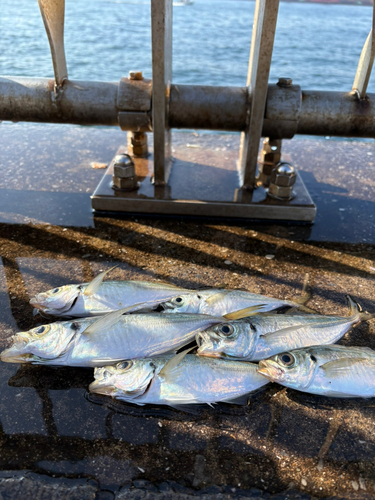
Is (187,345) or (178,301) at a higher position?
(178,301)

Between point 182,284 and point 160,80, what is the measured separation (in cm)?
171

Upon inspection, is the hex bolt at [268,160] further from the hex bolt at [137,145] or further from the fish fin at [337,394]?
the fish fin at [337,394]

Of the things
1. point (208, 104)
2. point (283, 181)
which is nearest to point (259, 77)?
point (208, 104)

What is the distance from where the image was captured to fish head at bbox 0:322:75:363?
202 centimetres

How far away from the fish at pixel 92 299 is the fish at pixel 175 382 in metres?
0.48

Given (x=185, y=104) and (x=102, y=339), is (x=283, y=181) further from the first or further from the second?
(x=102, y=339)

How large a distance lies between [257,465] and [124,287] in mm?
1224

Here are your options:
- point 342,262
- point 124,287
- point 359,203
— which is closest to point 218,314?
point 124,287

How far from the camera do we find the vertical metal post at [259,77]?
3.02m

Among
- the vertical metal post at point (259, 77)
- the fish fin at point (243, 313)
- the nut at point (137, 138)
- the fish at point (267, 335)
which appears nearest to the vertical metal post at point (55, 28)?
the nut at point (137, 138)

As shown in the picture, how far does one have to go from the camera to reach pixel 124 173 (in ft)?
11.7

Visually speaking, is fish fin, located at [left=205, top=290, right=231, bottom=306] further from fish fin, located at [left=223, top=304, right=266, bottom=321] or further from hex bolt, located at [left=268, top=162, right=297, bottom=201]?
hex bolt, located at [left=268, top=162, right=297, bottom=201]

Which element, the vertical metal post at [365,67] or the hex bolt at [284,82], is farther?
the hex bolt at [284,82]

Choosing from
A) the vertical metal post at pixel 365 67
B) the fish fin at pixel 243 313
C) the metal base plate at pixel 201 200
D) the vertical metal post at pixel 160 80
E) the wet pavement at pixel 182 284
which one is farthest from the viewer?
the metal base plate at pixel 201 200
